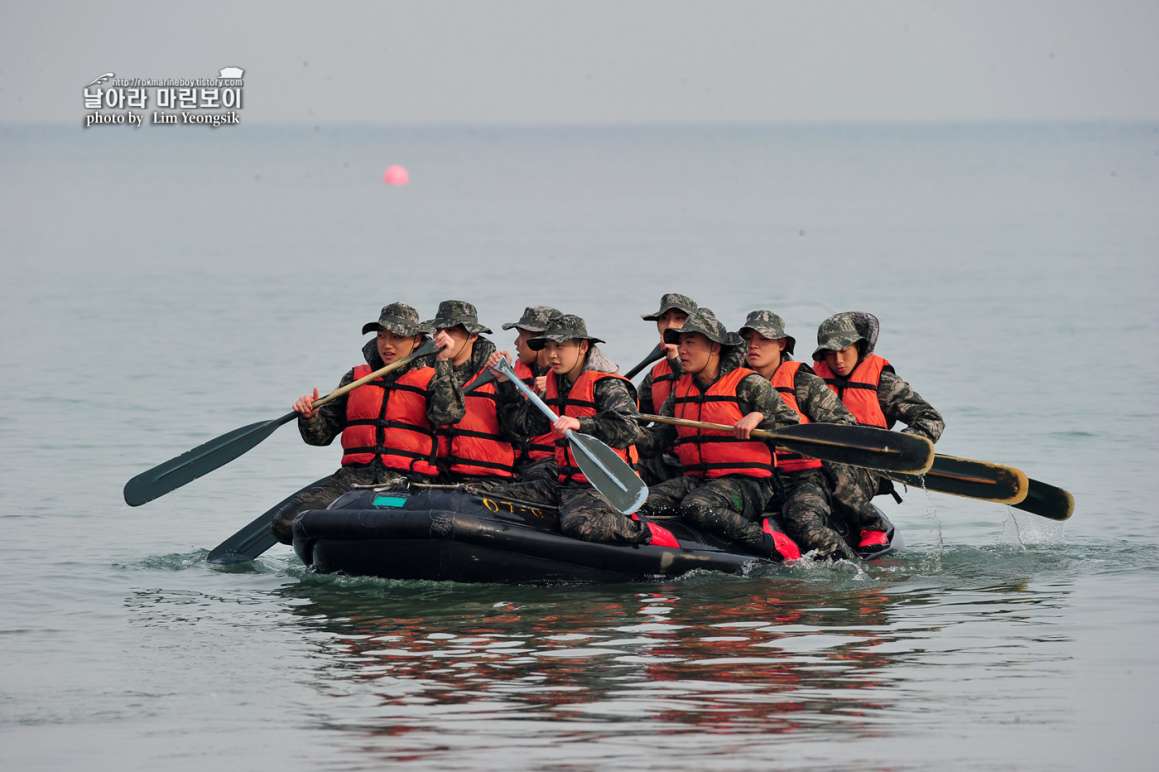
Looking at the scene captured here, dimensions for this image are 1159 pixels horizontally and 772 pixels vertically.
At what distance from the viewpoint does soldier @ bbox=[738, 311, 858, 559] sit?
12.6 meters

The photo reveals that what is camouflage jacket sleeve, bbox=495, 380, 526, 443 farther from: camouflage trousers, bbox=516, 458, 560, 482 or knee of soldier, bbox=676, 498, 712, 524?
knee of soldier, bbox=676, 498, 712, 524

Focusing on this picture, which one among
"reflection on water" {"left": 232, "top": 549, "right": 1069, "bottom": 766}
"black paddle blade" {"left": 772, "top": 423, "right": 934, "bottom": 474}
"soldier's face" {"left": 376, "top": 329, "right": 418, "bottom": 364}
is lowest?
"reflection on water" {"left": 232, "top": 549, "right": 1069, "bottom": 766}

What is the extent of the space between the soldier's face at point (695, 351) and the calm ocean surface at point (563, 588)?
1309 millimetres

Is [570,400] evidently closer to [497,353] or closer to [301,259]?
[497,353]

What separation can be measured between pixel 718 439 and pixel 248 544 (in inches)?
129

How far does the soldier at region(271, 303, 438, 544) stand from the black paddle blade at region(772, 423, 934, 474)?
2.18m

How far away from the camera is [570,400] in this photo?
40.1 feet

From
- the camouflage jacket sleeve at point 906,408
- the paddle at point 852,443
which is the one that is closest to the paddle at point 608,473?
the paddle at point 852,443

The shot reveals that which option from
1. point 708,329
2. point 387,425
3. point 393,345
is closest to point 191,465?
point 387,425

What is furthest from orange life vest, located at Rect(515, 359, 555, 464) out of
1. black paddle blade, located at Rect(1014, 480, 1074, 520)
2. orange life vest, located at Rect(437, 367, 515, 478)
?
black paddle blade, located at Rect(1014, 480, 1074, 520)

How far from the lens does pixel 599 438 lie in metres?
12.0

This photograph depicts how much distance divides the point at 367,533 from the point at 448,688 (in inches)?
79.1

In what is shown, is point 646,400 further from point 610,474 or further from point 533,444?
point 610,474

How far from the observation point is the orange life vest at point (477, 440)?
1273 centimetres
